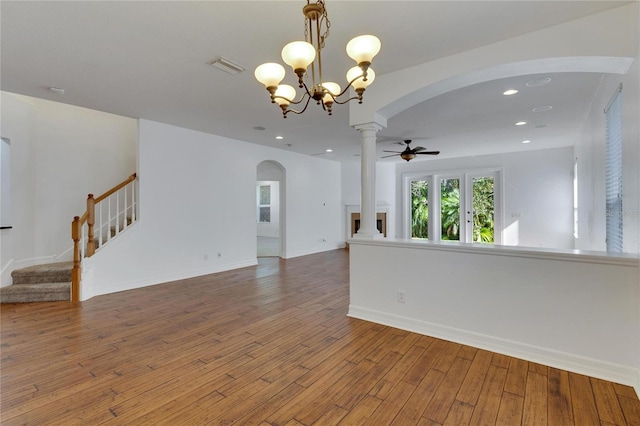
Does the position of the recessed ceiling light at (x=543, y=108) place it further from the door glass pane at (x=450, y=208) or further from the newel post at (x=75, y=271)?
the newel post at (x=75, y=271)

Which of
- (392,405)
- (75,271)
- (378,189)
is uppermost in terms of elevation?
(378,189)

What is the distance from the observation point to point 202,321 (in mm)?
3277

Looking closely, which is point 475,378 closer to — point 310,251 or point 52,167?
point 310,251

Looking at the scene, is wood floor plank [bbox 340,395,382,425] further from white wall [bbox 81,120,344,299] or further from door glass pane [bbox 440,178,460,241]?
door glass pane [bbox 440,178,460,241]

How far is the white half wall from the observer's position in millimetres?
2111

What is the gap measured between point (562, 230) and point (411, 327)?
611 cm

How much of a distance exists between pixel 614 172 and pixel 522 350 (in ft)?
6.57

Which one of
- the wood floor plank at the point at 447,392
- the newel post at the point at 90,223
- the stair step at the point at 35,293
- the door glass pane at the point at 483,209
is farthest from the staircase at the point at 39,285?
the door glass pane at the point at 483,209

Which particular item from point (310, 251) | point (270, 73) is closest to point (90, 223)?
point (270, 73)

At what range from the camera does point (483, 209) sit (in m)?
7.93

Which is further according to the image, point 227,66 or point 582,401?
point 227,66

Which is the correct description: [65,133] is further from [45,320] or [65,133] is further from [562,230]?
[562,230]

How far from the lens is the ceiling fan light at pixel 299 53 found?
5.69ft

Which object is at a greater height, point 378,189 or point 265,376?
point 378,189
